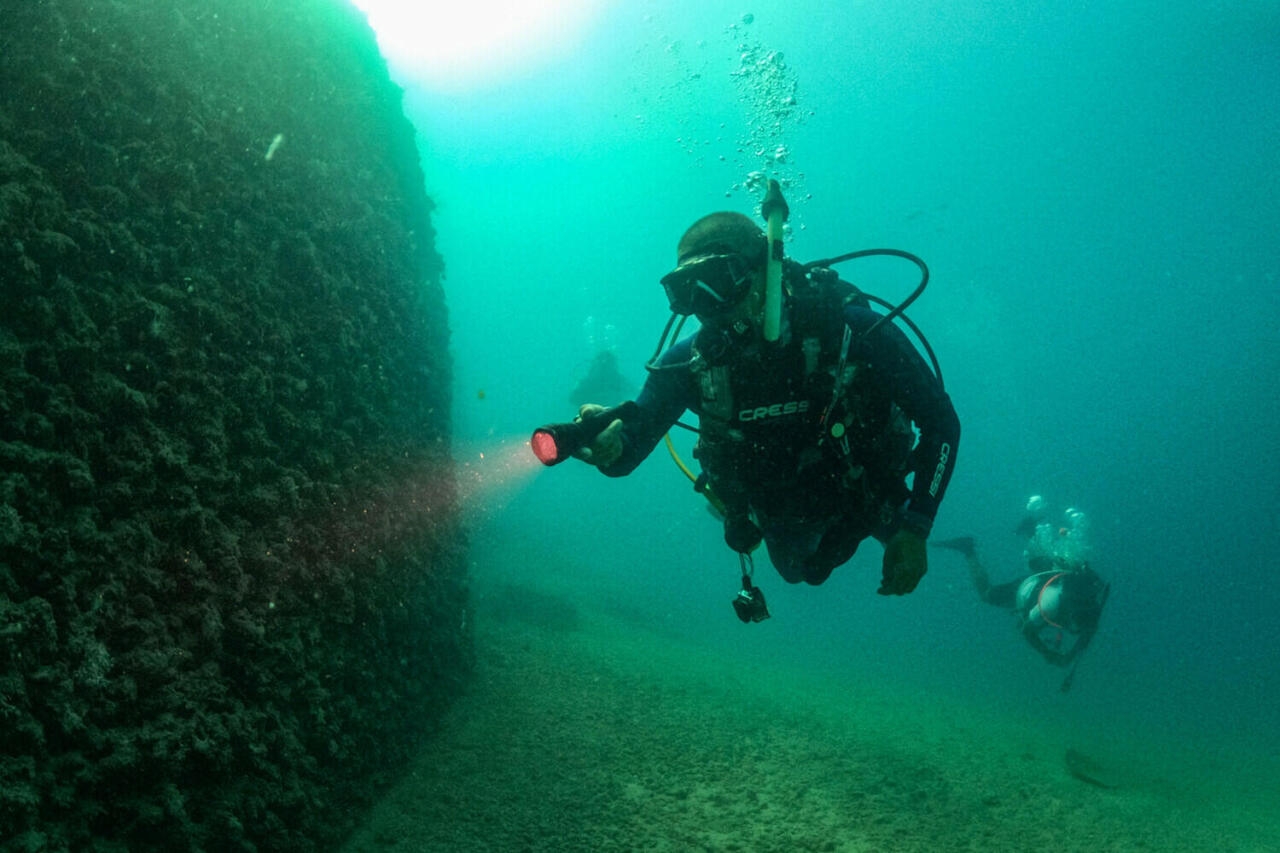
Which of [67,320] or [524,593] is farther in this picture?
[524,593]

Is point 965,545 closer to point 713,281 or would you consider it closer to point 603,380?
point 603,380

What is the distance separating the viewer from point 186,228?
315cm

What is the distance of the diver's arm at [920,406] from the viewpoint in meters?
3.17

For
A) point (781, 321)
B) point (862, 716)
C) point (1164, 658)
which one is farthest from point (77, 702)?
point (1164, 658)

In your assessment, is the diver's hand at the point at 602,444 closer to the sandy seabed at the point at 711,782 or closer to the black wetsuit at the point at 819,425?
the black wetsuit at the point at 819,425

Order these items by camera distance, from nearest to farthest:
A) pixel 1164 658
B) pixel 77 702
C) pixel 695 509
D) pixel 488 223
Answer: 1. pixel 77 702
2. pixel 1164 658
3. pixel 695 509
4. pixel 488 223

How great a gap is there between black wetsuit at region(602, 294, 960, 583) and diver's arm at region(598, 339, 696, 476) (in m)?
0.01

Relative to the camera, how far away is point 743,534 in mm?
3826

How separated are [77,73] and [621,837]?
499 cm

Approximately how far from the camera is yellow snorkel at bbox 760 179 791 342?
10.5ft

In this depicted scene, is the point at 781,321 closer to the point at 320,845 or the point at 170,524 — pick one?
the point at 170,524

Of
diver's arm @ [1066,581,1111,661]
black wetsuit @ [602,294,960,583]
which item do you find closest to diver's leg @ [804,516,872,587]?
black wetsuit @ [602,294,960,583]

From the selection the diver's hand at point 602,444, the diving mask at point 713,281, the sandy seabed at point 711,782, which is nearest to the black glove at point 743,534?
the diver's hand at point 602,444

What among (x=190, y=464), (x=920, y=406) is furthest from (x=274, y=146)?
(x=920, y=406)
